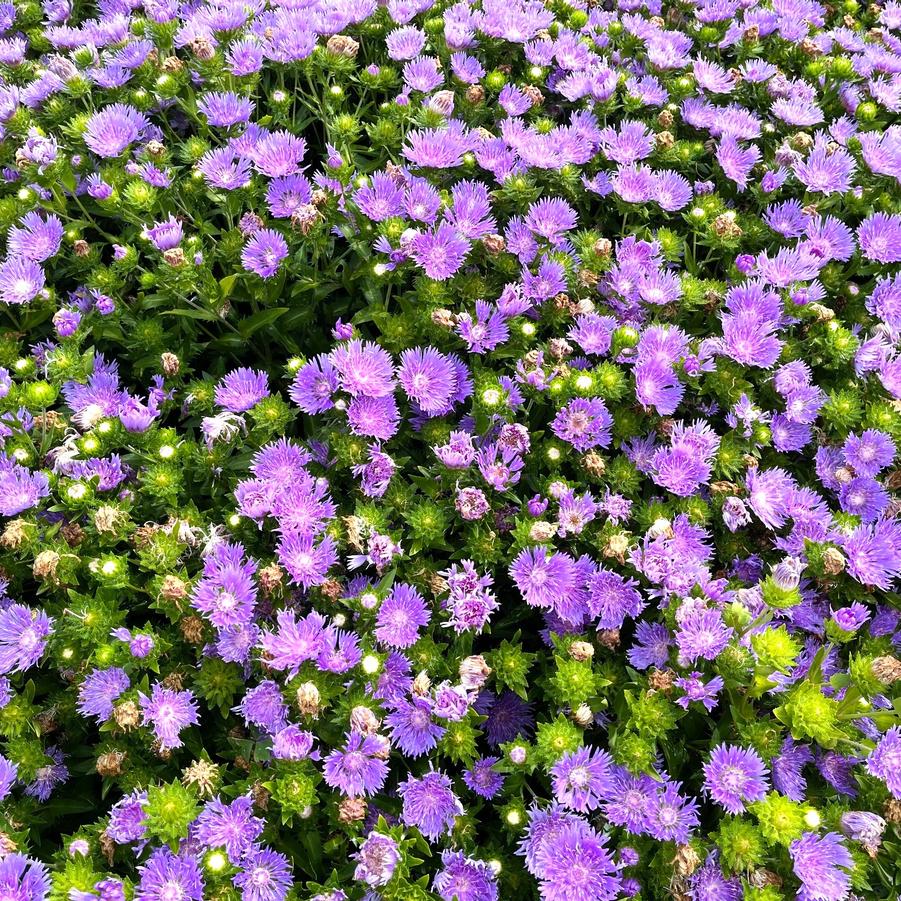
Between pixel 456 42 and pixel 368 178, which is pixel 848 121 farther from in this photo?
pixel 368 178

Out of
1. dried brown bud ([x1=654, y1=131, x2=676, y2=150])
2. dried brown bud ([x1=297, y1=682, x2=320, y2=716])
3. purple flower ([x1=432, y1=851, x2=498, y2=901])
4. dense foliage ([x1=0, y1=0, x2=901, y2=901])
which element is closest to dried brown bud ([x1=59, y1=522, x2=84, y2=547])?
dense foliage ([x1=0, y1=0, x2=901, y2=901])

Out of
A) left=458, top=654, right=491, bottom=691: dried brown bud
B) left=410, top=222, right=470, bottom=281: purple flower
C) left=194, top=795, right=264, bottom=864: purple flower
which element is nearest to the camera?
left=194, top=795, right=264, bottom=864: purple flower

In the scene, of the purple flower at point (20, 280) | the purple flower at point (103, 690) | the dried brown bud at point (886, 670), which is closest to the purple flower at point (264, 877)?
the purple flower at point (103, 690)

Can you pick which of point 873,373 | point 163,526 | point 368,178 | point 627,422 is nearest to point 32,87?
point 368,178

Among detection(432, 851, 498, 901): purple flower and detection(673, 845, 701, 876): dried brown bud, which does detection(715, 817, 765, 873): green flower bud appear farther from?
detection(432, 851, 498, 901): purple flower

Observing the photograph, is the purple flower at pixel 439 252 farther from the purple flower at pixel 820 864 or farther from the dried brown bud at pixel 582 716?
the purple flower at pixel 820 864

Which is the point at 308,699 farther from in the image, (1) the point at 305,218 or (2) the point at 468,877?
(1) the point at 305,218
